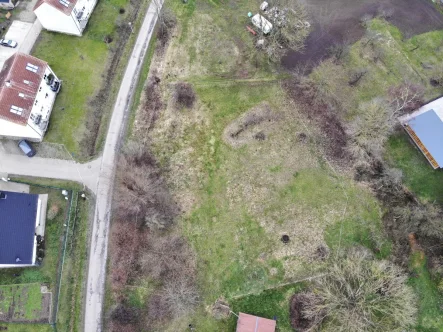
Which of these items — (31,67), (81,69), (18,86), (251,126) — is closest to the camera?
(18,86)

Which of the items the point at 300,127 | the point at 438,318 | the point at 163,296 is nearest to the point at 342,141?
the point at 300,127

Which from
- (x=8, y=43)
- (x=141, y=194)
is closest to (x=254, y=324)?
(x=141, y=194)

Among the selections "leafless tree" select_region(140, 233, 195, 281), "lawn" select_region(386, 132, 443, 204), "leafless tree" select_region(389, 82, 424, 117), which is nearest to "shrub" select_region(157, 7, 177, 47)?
"leafless tree" select_region(140, 233, 195, 281)

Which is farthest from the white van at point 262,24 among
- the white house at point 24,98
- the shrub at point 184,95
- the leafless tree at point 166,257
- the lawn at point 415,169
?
the leafless tree at point 166,257

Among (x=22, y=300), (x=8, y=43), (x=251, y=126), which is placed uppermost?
(x=8, y=43)

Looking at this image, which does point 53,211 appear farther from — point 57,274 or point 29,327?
point 29,327

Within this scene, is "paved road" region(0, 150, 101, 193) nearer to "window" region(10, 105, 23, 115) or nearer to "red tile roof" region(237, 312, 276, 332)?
"window" region(10, 105, 23, 115)

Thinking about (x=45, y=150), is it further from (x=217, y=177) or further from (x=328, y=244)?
(x=328, y=244)

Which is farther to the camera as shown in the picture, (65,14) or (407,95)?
(407,95)
